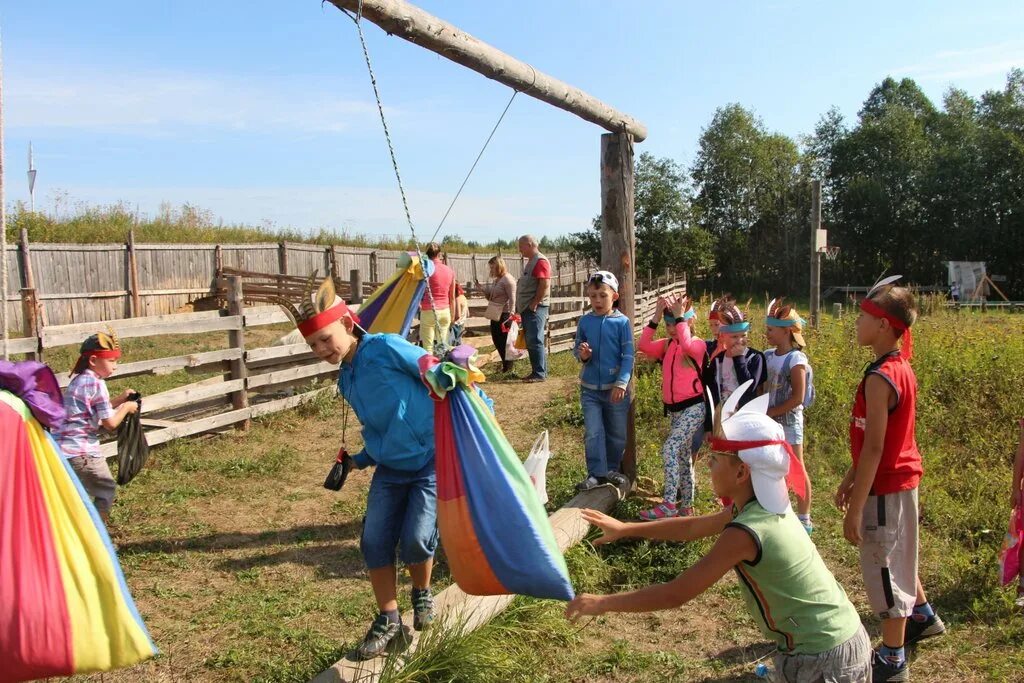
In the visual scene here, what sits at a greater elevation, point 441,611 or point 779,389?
point 779,389

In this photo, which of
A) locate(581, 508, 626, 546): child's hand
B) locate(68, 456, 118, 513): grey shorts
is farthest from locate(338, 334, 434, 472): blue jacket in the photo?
locate(68, 456, 118, 513): grey shorts

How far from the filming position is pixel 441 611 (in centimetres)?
391

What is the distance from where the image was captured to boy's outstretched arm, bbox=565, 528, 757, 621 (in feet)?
8.06

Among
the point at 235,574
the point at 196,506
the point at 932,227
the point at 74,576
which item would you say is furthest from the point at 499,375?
the point at 932,227

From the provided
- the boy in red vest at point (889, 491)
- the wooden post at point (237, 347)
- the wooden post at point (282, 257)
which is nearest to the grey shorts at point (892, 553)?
the boy in red vest at point (889, 491)

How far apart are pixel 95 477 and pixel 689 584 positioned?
4170 millimetres

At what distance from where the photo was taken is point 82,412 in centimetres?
502

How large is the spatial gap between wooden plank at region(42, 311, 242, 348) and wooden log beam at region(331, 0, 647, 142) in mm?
4538

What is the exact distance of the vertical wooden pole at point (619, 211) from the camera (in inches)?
247

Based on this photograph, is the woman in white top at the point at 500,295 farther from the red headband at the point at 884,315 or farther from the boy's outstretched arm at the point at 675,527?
the boy's outstretched arm at the point at 675,527

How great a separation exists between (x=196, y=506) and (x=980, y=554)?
598 centimetres

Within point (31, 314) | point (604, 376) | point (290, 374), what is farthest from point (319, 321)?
point (31, 314)

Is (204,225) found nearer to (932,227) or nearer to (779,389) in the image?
(779,389)

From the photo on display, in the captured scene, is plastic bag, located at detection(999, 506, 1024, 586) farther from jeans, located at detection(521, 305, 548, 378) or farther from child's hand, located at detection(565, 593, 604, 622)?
jeans, located at detection(521, 305, 548, 378)
